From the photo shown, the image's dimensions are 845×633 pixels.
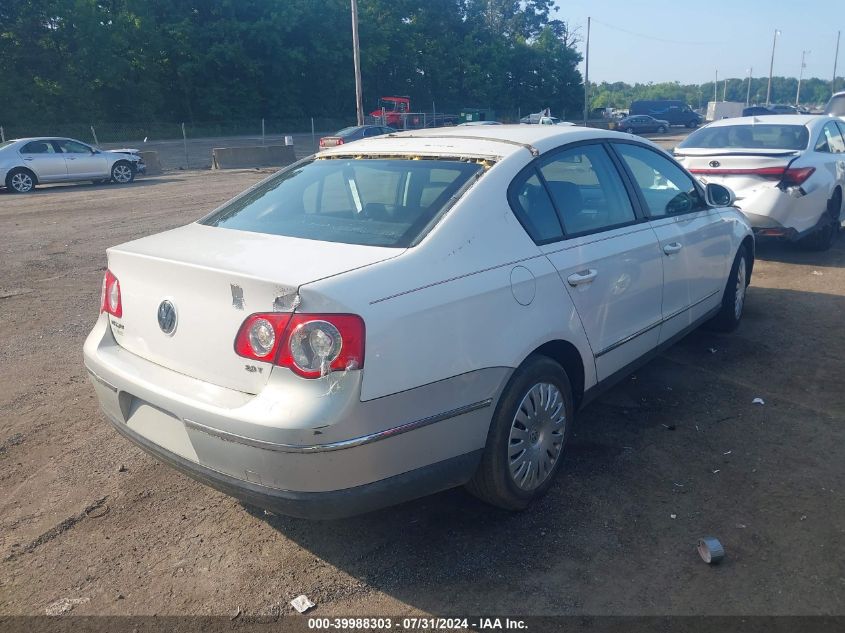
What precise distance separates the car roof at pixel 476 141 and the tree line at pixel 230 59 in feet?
151

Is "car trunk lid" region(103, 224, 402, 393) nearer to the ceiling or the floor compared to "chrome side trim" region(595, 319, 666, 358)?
nearer to the ceiling

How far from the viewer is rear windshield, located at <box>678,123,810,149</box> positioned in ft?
28.4

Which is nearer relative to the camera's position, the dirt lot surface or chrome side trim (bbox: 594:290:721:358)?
the dirt lot surface

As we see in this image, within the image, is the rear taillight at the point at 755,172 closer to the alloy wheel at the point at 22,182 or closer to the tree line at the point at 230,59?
the alloy wheel at the point at 22,182

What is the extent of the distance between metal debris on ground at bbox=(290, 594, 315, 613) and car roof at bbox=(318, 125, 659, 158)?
7.08 ft

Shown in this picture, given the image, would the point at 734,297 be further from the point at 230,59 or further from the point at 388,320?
the point at 230,59

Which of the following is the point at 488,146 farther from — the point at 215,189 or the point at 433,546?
the point at 215,189

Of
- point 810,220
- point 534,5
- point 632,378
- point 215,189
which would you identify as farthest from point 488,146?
point 534,5

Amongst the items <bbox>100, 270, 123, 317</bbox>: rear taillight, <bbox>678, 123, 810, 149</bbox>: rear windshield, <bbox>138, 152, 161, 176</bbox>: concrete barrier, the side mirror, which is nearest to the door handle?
the side mirror

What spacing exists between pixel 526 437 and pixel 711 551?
90 cm

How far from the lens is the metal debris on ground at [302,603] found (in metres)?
2.84

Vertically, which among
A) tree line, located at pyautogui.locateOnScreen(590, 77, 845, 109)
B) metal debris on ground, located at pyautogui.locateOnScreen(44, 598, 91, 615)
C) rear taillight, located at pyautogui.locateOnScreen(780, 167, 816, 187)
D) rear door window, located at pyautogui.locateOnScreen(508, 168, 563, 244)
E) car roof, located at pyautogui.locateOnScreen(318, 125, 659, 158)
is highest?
tree line, located at pyautogui.locateOnScreen(590, 77, 845, 109)

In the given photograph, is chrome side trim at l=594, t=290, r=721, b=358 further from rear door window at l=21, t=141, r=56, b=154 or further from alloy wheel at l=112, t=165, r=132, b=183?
alloy wheel at l=112, t=165, r=132, b=183

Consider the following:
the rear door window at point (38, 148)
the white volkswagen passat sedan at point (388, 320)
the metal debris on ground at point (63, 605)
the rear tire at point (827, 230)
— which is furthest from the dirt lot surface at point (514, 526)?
the rear door window at point (38, 148)
